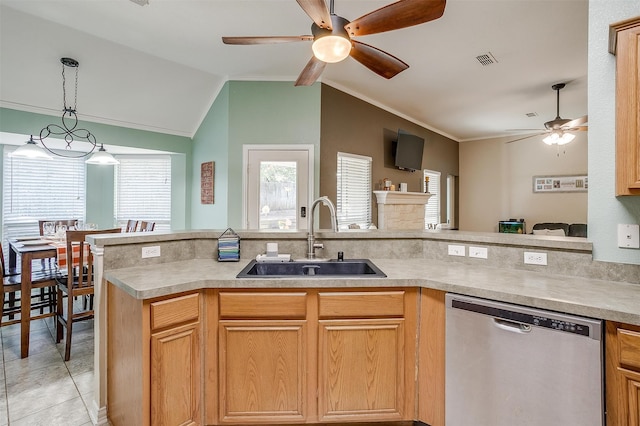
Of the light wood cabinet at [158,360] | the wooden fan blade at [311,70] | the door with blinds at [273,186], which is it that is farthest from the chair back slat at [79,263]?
the wooden fan blade at [311,70]

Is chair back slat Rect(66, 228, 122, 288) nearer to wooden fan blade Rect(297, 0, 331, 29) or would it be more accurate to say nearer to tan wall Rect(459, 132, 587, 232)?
wooden fan blade Rect(297, 0, 331, 29)

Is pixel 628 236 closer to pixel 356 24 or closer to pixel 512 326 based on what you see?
pixel 512 326

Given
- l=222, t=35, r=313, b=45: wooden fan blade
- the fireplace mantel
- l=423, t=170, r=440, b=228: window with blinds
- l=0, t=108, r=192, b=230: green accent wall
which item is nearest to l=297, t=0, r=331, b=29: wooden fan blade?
l=222, t=35, r=313, b=45: wooden fan blade

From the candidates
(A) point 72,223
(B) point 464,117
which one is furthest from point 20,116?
(B) point 464,117

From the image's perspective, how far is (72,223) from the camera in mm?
4664

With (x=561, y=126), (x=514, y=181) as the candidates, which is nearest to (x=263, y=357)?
(x=561, y=126)

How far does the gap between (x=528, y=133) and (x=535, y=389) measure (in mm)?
7368

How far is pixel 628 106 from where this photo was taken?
1.30 meters

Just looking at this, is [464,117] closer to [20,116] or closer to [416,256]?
[416,256]

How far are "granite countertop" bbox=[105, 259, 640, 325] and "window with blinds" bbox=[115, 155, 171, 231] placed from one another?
4250 mm

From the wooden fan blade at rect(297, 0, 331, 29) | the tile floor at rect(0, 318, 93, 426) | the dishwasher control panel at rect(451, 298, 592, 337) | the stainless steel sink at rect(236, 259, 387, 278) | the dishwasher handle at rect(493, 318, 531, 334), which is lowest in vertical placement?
the tile floor at rect(0, 318, 93, 426)

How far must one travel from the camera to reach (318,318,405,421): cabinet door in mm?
1641

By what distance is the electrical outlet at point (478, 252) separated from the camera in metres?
1.96

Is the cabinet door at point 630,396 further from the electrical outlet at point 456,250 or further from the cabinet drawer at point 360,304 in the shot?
the electrical outlet at point 456,250
